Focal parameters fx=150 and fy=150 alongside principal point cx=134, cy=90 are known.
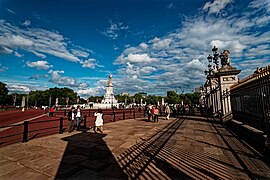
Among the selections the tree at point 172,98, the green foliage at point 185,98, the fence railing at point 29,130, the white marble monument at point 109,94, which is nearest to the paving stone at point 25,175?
the fence railing at point 29,130

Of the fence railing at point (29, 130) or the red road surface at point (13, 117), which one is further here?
the red road surface at point (13, 117)

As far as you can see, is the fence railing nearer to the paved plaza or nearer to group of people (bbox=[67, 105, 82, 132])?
group of people (bbox=[67, 105, 82, 132])

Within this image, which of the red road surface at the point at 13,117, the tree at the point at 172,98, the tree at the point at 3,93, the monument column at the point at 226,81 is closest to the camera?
the monument column at the point at 226,81

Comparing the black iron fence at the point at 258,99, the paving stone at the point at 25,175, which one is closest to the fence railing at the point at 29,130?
the paving stone at the point at 25,175

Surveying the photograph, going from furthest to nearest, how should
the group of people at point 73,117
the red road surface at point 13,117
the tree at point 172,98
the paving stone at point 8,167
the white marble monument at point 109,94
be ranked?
the tree at point 172,98 → the white marble monument at point 109,94 → the red road surface at point 13,117 → the group of people at point 73,117 → the paving stone at point 8,167

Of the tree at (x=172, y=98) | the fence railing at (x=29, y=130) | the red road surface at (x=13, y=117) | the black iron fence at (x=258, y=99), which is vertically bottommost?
the red road surface at (x=13, y=117)

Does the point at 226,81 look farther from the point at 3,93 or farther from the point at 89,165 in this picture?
the point at 3,93

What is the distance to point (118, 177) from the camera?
3.51m

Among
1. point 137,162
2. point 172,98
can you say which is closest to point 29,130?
point 137,162

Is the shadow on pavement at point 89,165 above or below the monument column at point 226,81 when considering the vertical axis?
below

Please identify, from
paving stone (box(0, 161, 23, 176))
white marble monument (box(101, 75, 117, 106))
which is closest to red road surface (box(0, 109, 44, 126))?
paving stone (box(0, 161, 23, 176))

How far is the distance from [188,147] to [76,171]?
13.0ft

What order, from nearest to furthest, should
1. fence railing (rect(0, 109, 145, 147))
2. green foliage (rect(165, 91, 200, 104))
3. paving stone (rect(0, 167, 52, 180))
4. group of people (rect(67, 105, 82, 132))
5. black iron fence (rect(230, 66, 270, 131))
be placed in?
paving stone (rect(0, 167, 52, 180)) < black iron fence (rect(230, 66, 270, 131)) < fence railing (rect(0, 109, 145, 147)) < group of people (rect(67, 105, 82, 132)) < green foliage (rect(165, 91, 200, 104))

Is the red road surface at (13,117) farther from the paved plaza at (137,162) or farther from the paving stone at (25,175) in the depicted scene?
the paving stone at (25,175)
